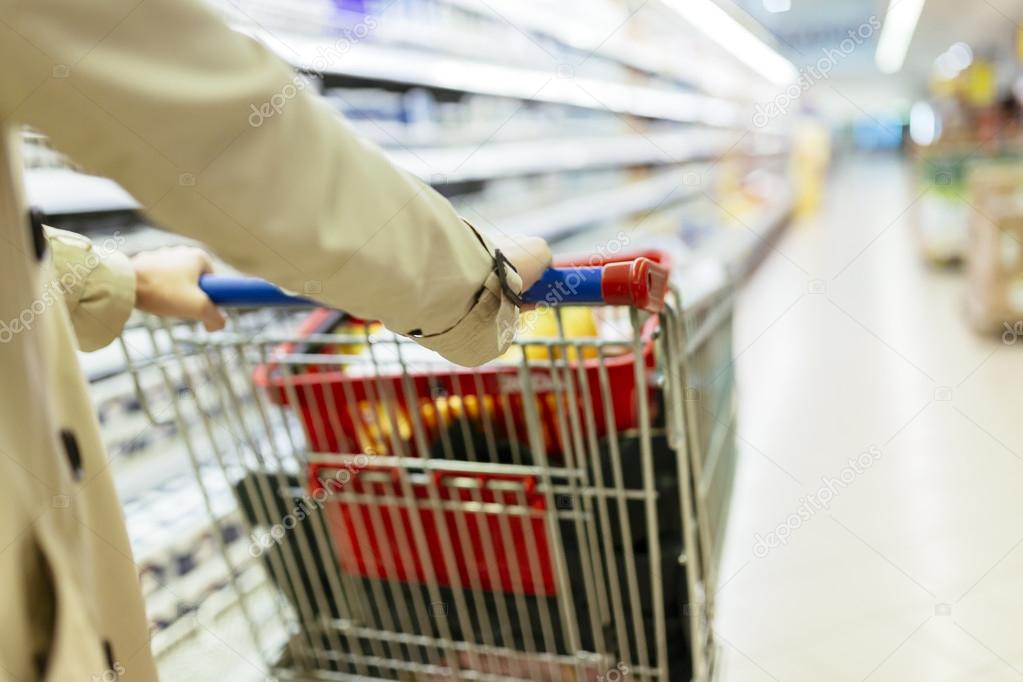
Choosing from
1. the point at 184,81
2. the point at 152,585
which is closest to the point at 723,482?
the point at 152,585

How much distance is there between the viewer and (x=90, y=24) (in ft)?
1.74

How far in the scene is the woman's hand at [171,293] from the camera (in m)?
1.23

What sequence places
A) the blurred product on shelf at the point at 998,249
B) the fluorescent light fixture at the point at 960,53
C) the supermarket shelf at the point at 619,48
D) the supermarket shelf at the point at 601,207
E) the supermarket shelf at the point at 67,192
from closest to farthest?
the supermarket shelf at the point at 67,192 → the blurred product on shelf at the point at 998,249 → the supermarket shelf at the point at 619,48 → the supermarket shelf at the point at 601,207 → the fluorescent light fixture at the point at 960,53

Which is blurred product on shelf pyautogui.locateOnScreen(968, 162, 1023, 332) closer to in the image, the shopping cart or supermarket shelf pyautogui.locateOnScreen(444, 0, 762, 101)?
supermarket shelf pyautogui.locateOnScreen(444, 0, 762, 101)

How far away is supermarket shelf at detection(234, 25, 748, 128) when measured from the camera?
8.50 ft

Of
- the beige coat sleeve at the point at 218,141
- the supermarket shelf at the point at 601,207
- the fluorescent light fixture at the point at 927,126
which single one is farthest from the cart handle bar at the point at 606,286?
the fluorescent light fixture at the point at 927,126

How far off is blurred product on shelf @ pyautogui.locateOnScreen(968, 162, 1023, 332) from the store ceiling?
10.1 ft

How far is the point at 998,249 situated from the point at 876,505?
6.25ft

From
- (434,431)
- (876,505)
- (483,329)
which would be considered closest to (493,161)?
(876,505)

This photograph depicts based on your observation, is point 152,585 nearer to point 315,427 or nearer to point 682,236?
point 315,427

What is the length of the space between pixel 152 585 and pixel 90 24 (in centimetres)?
172

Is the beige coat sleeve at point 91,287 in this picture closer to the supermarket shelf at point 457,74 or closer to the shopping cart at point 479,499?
the shopping cart at point 479,499

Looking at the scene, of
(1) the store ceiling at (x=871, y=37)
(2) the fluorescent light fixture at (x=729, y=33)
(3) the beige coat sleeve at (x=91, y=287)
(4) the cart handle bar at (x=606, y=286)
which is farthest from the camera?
(1) the store ceiling at (x=871, y=37)

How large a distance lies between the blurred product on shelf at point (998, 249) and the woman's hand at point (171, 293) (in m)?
3.52
